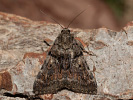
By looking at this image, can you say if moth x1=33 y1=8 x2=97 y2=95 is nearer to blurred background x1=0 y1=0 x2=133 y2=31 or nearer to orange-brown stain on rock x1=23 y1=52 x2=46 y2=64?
orange-brown stain on rock x1=23 y1=52 x2=46 y2=64

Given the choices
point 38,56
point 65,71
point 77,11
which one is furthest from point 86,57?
point 77,11

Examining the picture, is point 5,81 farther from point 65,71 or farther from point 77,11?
point 77,11

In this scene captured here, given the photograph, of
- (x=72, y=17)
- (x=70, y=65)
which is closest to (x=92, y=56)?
(x=70, y=65)

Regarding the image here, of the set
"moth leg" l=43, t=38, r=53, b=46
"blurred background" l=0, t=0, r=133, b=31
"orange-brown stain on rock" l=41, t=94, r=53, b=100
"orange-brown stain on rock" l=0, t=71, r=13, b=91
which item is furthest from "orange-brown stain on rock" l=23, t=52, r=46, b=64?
"blurred background" l=0, t=0, r=133, b=31

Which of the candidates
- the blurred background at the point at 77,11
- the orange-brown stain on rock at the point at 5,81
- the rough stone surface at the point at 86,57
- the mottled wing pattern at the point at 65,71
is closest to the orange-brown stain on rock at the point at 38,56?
the rough stone surface at the point at 86,57

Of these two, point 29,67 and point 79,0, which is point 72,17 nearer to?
point 79,0

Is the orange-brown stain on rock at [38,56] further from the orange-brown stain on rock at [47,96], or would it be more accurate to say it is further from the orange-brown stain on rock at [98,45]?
the orange-brown stain on rock at [98,45]
